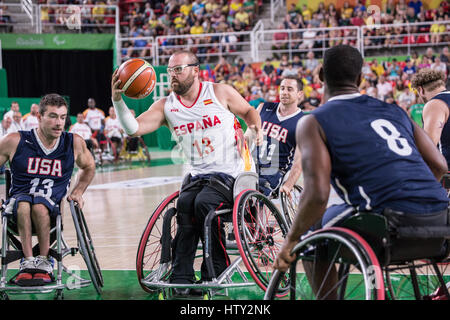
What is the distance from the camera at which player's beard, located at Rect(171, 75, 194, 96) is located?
4.93 m

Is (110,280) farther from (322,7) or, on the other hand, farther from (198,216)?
(322,7)

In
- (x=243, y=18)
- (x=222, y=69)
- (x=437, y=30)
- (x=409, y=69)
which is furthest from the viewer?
(x=243, y=18)

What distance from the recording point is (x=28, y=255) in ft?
15.4

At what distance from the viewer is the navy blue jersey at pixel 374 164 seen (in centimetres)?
289

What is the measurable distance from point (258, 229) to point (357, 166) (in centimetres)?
207

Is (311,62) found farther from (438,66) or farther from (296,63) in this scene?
(438,66)

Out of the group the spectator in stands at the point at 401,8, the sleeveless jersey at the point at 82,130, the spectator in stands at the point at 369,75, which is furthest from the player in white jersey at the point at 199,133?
the spectator in stands at the point at 401,8

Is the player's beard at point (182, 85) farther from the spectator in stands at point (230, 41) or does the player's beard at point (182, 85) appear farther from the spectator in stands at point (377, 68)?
the spectator in stands at point (230, 41)

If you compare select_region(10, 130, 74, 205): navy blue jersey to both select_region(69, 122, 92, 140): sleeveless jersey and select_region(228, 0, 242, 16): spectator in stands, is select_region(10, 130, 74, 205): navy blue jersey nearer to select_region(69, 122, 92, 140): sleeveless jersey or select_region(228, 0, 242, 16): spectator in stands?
select_region(69, 122, 92, 140): sleeveless jersey

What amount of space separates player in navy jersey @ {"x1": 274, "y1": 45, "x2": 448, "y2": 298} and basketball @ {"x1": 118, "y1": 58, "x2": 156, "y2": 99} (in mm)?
2086

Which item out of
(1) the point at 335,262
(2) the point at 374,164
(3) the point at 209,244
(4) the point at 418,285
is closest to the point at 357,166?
(2) the point at 374,164

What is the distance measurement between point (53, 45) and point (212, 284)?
65.4 ft

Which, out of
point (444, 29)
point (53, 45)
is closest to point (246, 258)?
point (444, 29)

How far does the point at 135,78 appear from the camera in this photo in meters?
4.82
